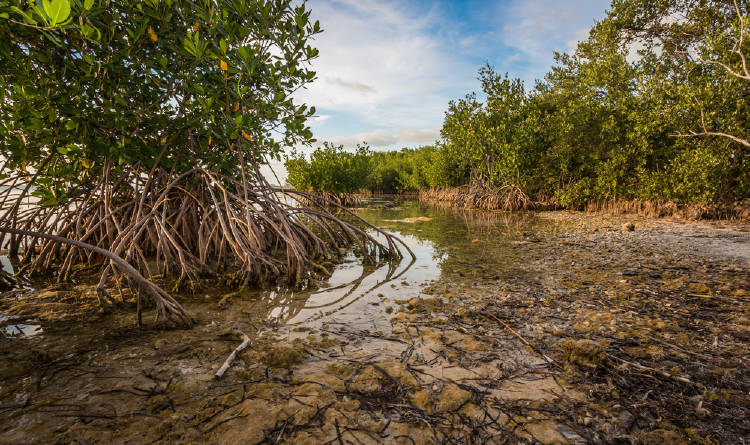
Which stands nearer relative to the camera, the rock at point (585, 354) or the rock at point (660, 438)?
the rock at point (660, 438)

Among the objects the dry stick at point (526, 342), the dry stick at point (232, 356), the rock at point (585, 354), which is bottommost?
the dry stick at point (526, 342)

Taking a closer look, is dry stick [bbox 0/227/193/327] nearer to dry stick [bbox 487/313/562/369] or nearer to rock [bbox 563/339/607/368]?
dry stick [bbox 487/313/562/369]

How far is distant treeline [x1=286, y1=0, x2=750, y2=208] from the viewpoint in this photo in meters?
10.2

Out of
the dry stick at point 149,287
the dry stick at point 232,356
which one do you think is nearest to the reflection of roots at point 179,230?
the dry stick at point 149,287

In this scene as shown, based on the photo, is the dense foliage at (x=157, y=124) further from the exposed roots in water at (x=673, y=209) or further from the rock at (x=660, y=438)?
the exposed roots in water at (x=673, y=209)

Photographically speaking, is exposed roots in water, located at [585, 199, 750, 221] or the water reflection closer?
the water reflection

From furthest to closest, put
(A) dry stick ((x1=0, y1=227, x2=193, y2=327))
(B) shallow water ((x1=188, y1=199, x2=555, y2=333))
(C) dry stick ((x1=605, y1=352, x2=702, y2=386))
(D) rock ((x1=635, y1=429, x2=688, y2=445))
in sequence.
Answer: (B) shallow water ((x1=188, y1=199, x2=555, y2=333)) < (A) dry stick ((x1=0, y1=227, x2=193, y2=327)) < (C) dry stick ((x1=605, y1=352, x2=702, y2=386)) < (D) rock ((x1=635, y1=429, x2=688, y2=445))

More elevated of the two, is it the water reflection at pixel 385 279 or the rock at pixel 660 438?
the water reflection at pixel 385 279

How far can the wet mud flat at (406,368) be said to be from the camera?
1.81 meters

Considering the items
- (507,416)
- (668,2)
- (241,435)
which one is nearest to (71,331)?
(241,435)

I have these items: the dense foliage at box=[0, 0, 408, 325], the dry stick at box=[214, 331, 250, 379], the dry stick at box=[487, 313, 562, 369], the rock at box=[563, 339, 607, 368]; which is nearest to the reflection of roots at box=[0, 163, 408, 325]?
the dense foliage at box=[0, 0, 408, 325]

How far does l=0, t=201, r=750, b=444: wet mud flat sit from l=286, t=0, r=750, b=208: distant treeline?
9044mm

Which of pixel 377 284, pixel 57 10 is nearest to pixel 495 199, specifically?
pixel 377 284

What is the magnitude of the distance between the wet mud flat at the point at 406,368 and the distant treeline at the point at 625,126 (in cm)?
904
